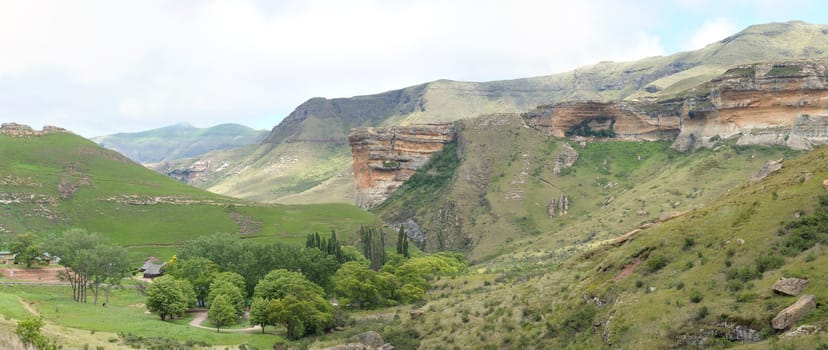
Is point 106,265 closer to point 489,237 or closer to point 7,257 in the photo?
point 7,257

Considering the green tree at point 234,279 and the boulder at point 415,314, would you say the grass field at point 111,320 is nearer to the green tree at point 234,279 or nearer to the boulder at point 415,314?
the green tree at point 234,279

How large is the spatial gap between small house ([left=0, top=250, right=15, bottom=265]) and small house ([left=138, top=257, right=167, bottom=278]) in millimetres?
15321

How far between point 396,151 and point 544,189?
43.0 metres

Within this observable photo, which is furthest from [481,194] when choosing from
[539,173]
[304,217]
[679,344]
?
[679,344]

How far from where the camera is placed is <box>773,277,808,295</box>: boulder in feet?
76.0

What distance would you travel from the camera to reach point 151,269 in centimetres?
7862

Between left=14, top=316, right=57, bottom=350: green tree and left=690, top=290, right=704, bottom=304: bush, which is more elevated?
left=14, top=316, right=57, bottom=350: green tree

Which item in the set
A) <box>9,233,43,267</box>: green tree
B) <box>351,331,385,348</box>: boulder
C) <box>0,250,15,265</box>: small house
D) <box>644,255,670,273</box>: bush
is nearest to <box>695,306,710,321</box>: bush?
<box>644,255,670,273</box>: bush

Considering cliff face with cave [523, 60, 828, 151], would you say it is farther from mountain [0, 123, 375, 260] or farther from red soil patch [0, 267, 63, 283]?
red soil patch [0, 267, 63, 283]

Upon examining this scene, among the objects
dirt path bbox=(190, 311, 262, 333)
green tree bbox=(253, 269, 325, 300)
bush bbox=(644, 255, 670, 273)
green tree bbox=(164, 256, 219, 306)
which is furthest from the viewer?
green tree bbox=(164, 256, 219, 306)

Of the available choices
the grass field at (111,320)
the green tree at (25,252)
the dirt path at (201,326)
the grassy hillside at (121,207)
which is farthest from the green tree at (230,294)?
the grassy hillside at (121,207)

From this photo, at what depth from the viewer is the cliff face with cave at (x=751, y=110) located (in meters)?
92.1

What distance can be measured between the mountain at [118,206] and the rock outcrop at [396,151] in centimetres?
1504

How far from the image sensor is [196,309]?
2389 inches
